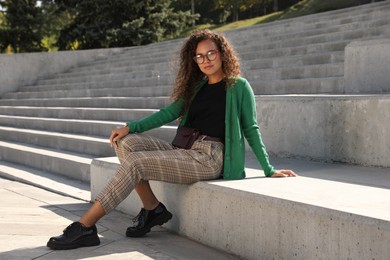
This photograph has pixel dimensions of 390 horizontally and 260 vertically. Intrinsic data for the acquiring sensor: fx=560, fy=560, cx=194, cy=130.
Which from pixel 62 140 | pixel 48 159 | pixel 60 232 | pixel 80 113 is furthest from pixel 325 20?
pixel 60 232

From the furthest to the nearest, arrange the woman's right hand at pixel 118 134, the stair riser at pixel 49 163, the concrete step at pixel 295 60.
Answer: the concrete step at pixel 295 60 → the stair riser at pixel 49 163 → the woman's right hand at pixel 118 134

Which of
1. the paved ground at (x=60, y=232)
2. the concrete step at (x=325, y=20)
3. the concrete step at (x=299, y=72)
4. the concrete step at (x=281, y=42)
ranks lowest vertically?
the paved ground at (x=60, y=232)

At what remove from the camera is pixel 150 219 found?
4059mm

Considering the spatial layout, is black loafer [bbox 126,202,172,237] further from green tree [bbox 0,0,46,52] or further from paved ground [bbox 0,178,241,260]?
green tree [bbox 0,0,46,52]

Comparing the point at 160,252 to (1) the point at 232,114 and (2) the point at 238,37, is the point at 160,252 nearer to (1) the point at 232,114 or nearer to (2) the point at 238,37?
(1) the point at 232,114

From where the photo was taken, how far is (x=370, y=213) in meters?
2.75

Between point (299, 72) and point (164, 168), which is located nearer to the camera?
point (164, 168)

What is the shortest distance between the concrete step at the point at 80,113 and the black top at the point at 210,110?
4.02 meters

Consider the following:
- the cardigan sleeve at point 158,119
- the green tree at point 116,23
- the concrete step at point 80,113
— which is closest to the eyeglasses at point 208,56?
the cardigan sleeve at point 158,119

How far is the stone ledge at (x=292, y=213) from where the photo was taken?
2771 mm

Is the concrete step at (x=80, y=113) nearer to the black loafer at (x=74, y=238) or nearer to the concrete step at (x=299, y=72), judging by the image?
the concrete step at (x=299, y=72)

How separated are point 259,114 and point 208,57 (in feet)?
5.64

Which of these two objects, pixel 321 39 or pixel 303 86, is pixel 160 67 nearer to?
pixel 321 39

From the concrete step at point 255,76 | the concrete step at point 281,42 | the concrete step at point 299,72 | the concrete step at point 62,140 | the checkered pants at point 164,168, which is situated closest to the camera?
the checkered pants at point 164,168
